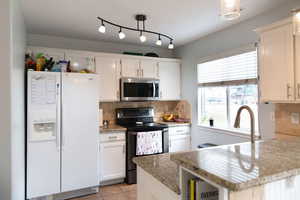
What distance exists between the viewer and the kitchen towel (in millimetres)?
3363

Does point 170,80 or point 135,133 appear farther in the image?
point 170,80

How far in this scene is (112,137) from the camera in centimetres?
329

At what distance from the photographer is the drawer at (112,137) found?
10.6ft

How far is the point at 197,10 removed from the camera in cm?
257

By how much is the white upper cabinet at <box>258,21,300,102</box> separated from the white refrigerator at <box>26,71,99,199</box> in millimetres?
2287

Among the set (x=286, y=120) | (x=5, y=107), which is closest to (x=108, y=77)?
(x=5, y=107)

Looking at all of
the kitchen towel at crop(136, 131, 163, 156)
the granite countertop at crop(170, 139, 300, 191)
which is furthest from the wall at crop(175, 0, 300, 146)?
the granite countertop at crop(170, 139, 300, 191)

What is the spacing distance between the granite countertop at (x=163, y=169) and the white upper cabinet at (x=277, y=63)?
1418 mm

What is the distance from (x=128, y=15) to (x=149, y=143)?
2064 mm

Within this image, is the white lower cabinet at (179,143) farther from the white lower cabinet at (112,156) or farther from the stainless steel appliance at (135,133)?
the white lower cabinet at (112,156)

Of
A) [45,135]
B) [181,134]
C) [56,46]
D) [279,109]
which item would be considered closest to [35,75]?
[45,135]

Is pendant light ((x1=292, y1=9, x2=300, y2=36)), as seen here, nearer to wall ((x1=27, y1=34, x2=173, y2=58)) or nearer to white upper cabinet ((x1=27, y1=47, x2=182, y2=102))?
white upper cabinet ((x1=27, y1=47, x2=182, y2=102))

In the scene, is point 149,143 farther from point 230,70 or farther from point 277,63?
point 277,63

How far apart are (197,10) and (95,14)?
1346 mm
